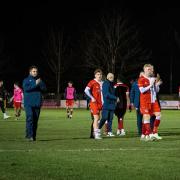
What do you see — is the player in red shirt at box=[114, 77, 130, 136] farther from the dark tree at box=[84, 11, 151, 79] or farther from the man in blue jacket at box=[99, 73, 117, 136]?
the dark tree at box=[84, 11, 151, 79]

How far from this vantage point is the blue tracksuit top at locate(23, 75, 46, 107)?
1742cm

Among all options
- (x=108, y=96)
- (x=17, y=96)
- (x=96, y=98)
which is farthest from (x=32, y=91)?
(x=17, y=96)

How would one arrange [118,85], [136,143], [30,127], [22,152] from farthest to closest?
[118,85] → [30,127] → [136,143] → [22,152]

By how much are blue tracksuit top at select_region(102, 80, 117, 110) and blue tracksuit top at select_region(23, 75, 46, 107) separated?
2.19 metres

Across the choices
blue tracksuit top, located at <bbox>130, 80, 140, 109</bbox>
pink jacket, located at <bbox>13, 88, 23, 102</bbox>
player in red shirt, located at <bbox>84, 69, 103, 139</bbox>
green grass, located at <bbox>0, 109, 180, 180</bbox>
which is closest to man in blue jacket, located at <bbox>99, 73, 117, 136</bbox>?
player in red shirt, located at <bbox>84, 69, 103, 139</bbox>

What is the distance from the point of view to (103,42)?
8225 cm

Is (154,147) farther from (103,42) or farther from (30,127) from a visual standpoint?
(103,42)

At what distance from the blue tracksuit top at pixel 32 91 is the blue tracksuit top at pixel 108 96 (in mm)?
2189

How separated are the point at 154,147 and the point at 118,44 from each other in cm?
6704

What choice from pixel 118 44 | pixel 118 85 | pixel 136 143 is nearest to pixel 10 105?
pixel 118 44

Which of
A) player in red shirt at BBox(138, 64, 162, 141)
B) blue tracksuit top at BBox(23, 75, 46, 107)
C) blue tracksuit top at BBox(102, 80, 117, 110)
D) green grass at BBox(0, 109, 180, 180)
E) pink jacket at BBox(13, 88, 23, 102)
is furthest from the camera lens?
pink jacket at BBox(13, 88, 23, 102)

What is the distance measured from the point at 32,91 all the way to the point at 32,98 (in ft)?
0.67

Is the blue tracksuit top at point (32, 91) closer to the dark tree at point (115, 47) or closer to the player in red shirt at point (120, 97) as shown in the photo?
the player in red shirt at point (120, 97)

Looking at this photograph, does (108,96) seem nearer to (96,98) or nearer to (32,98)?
(96,98)
